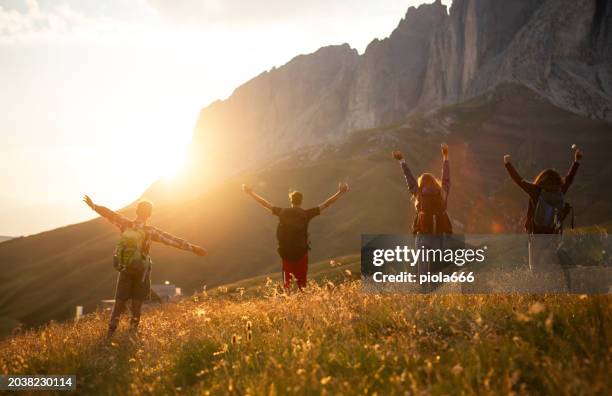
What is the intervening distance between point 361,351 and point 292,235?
209 inches

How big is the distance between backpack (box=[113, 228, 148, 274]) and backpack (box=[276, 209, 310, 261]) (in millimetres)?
2594

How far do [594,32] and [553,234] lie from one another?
18220cm

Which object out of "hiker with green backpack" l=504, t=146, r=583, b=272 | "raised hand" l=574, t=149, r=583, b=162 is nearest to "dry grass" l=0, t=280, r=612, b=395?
"hiker with green backpack" l=504, t=146, r=583, b=272

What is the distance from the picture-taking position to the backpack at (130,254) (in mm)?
9055

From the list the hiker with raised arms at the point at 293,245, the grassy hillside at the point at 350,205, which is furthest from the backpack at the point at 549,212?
the grassy hillside at the point at 350,205

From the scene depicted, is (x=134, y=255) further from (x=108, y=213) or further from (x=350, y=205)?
(x=350, y=205)

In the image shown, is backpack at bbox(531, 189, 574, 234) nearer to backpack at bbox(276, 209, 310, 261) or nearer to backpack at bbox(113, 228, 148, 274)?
backpack at bbox(276, 209, 310, 261)

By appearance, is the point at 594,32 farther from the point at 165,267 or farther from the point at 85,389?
the point at 85,389

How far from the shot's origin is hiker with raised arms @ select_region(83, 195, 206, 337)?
9.02 meters

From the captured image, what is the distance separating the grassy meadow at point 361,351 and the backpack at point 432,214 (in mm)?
1840

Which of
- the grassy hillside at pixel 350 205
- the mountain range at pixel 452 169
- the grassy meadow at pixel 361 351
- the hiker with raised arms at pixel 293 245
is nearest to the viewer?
the grassy meadow at pixel 361 351

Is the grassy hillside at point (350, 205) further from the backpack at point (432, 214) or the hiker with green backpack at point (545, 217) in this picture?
the hiker with green backpack at point (545, 217)

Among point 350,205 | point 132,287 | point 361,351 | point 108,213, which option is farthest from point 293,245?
point 350,205

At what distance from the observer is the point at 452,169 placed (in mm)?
120188
